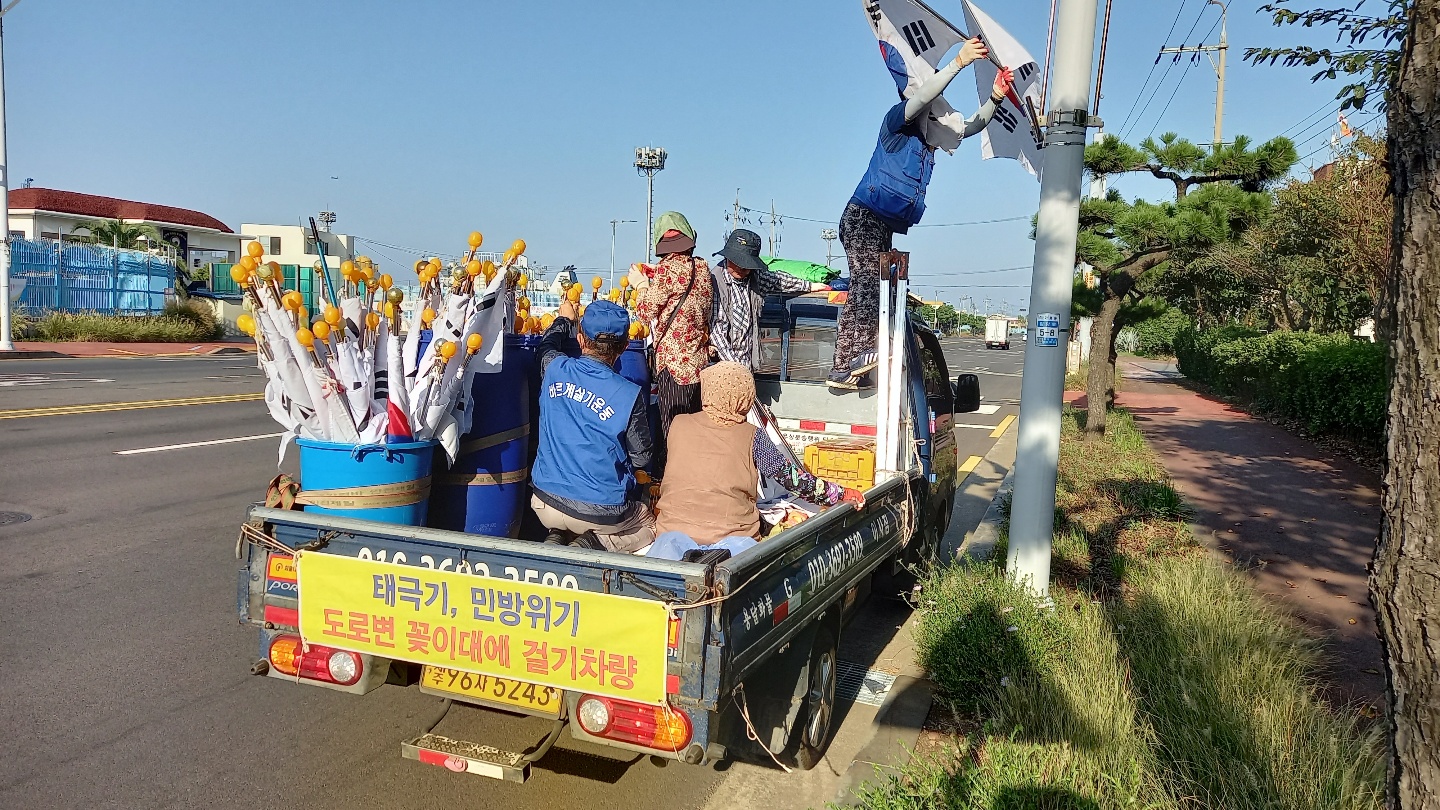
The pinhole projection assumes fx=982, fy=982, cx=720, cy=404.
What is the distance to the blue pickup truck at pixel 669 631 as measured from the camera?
3.06 meters

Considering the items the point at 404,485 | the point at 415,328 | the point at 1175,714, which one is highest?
the point at 415,328

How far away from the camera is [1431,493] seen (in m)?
2.29

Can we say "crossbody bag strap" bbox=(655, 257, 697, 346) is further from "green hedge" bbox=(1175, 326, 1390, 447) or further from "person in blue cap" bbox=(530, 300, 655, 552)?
"green hedge" bbox=(1175, 326, 1390, 447)

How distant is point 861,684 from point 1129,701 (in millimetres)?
1444

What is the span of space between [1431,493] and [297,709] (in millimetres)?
4588

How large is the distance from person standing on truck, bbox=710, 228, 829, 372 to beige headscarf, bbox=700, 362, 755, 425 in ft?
4.62

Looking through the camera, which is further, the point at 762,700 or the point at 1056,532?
the point at 1056,532

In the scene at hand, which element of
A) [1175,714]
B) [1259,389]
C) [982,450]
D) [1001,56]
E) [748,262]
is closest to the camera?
[1175,714]

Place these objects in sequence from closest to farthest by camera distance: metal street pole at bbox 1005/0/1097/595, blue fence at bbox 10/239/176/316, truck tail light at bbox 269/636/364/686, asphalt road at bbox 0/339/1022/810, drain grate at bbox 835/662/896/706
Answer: truck tail light at bbox 269/636/364/686
asphalt road at bbox 0/339/1022/810
drain grate at bbox 835/662/896/706
metal street pole at bbox 1005/0/1097/595
blue fence at bbox 10/239/176/316

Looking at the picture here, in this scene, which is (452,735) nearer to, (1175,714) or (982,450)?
(1175,714)

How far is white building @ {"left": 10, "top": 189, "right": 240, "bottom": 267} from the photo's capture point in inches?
1875

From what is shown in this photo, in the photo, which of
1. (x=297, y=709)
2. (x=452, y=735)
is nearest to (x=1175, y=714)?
(x=452, y=735)

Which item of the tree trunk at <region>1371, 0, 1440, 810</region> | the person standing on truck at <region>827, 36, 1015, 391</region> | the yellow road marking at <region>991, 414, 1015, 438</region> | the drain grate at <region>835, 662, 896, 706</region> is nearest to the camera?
the tree trunk at <region>1371, 0, 1440, 810</region>

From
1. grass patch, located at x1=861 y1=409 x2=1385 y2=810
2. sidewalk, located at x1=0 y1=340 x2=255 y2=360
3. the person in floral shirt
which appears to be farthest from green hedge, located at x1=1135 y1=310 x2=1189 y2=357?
the person in floral shirt
